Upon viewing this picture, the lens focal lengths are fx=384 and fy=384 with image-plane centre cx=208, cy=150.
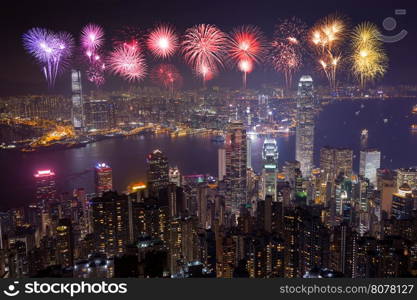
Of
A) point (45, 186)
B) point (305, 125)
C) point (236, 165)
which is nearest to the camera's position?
point (45, 186)

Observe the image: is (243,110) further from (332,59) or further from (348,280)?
(348,280)

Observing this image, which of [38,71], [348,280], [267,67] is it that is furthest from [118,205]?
[348,280]

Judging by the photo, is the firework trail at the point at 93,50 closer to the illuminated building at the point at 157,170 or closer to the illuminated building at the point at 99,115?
the illuminated building at the point at 99,115

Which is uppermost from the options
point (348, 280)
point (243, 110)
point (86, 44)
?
point (86, 44)

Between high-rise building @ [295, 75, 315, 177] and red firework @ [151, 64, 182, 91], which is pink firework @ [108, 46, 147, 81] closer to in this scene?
red firework @ [151, 64, 182, 91]

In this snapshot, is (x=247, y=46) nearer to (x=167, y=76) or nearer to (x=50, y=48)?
(x=167, y=76)

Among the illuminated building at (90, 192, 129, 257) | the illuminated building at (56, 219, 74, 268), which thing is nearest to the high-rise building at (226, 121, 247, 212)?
the illuminated building at (90, 192, 129, 257)

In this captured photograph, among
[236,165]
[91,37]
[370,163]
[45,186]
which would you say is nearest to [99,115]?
[91,37]
